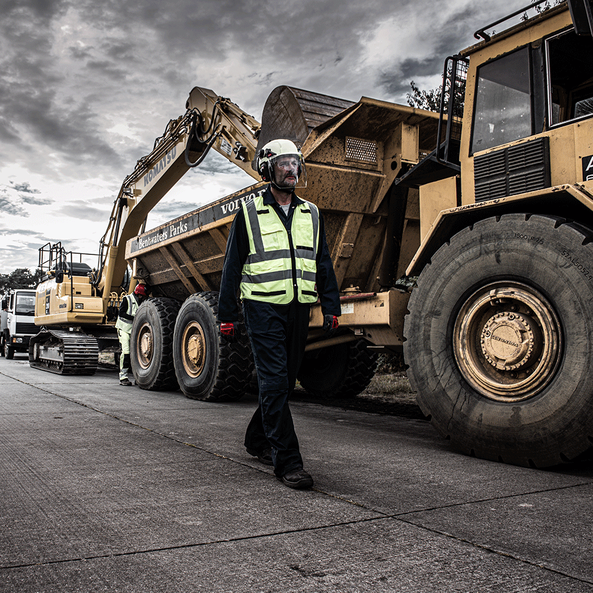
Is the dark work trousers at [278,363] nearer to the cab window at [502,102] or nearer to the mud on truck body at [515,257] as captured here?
the mud on truck body at [515,257]

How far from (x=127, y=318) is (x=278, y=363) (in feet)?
23.2

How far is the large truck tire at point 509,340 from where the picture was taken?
3.40m

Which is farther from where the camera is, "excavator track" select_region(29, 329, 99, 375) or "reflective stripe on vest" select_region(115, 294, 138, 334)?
"excavator track" select_region(29, 329, 99, 375)

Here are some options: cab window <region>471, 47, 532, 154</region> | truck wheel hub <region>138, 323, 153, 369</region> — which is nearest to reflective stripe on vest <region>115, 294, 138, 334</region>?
truck wheel hub <region>138, 323, 153, 369</region>

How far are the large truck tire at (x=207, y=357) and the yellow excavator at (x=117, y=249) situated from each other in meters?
1.89

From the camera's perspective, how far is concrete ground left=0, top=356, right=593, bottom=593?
2027 mm

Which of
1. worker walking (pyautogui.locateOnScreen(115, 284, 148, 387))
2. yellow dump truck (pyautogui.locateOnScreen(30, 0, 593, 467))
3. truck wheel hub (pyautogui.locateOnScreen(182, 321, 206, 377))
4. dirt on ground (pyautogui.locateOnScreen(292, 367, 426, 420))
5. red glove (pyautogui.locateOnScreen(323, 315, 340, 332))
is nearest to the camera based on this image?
yellow dump truck (pyautogui.locateOnScreen(30, 0, 593, 467))

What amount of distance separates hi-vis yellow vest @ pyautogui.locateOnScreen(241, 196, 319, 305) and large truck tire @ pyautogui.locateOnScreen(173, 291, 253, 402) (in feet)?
10.4

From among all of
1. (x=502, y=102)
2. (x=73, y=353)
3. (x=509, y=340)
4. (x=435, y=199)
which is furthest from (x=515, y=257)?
(x=73, y=353)

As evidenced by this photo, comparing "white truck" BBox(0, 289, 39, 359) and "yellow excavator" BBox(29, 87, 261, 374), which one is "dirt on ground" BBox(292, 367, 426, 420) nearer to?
"yellow excavator" BBox(29, 87, 261, 374)

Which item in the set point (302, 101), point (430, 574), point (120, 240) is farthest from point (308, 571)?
point (120, 240)

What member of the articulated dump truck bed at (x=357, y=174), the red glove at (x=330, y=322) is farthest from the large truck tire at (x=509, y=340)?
the articulated dump truck bed at (x=357, y=174)

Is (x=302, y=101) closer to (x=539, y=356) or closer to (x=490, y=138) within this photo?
(x=490, y=138)

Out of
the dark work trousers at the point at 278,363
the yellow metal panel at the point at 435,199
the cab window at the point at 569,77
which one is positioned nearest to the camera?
the dark work trousers at the point at 278,363
